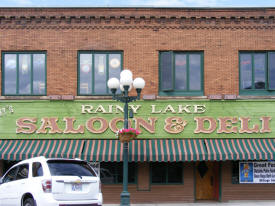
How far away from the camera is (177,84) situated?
21.2 meters

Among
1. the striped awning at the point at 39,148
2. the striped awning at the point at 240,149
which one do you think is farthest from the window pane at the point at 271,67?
the striped awning at the point at 39,148

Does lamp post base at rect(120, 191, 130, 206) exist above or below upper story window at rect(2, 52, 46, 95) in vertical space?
below

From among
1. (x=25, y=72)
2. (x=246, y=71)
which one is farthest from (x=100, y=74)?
(x=246, y=71)

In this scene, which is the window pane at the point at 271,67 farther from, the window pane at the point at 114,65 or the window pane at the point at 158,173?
the window pane at the point at 114,65

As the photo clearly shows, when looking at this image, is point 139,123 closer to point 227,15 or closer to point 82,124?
point 82,124

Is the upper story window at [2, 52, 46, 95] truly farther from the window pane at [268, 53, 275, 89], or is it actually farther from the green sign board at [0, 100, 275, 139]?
the window pane at [268, 53, 275, 89]

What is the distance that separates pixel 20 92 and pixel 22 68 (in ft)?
3.46

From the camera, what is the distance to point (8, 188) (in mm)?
13875

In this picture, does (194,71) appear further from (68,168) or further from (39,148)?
(68,168)

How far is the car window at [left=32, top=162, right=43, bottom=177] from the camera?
1278cm

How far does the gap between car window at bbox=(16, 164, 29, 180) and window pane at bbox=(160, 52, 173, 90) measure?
8.81m

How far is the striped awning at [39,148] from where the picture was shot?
19.4m

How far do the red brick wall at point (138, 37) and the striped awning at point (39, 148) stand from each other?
2.24m

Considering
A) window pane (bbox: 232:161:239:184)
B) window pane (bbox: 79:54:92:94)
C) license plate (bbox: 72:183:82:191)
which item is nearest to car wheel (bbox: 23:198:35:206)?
license plate (bbox: 72:183:82:191)
